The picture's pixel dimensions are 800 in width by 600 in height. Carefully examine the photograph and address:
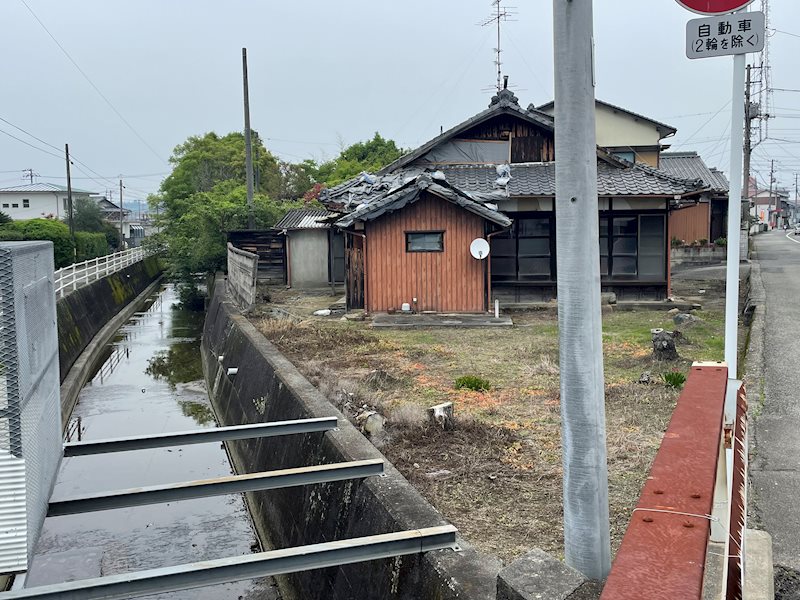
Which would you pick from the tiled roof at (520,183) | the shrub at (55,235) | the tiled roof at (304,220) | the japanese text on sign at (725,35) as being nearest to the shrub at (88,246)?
the shrub at (55,235)

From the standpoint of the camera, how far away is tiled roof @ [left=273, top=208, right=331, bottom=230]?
2500 cm

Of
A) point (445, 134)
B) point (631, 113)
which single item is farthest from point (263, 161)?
point (445, 134)

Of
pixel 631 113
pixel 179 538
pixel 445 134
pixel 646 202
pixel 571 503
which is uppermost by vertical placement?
pixel 631 113

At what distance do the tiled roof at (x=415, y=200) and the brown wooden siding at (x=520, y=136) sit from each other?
4.32m

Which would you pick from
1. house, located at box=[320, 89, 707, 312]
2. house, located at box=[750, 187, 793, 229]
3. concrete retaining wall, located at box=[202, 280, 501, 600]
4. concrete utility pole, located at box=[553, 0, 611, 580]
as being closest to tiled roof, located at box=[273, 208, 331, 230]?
house, located at box=[320, 89, 707, 312]

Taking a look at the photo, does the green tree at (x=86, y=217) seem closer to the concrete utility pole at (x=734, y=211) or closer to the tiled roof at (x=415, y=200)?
the tiled roof at (x=415, y=200)

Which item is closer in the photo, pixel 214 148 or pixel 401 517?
pixel 401 517

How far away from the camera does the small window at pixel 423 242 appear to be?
17031 millimetres

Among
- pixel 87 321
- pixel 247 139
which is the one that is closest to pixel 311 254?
pixel 87 321

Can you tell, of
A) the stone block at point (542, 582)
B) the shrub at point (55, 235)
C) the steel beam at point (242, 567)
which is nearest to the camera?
the stone block at point (542, 582)

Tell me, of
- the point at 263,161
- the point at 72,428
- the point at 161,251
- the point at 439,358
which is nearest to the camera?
the point at 439,358

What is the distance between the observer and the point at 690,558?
5.93 feet

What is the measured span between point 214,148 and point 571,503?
5870cm

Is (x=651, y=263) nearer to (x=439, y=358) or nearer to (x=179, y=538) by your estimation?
(x=439, y=358)
